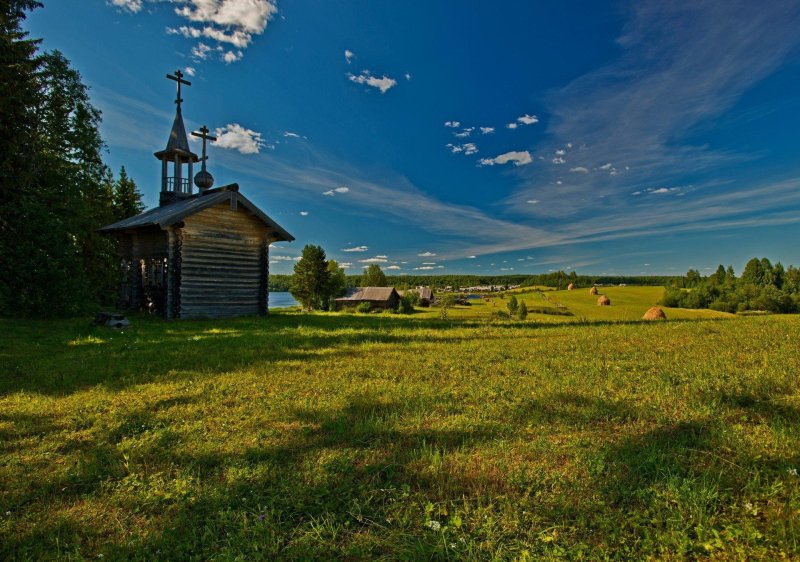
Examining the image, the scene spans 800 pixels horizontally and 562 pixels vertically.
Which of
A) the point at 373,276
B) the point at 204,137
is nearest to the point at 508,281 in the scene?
the point at 373,276

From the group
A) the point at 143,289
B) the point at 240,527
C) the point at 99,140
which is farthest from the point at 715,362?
the point at 99,140

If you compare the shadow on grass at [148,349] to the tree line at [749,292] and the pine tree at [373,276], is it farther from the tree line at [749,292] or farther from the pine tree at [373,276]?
the pine tree at [373,276]

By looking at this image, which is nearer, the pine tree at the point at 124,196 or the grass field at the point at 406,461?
the grass field at the point at 406,461

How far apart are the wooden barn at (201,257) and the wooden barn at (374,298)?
5231 cm

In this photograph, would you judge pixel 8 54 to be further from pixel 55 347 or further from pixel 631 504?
pixel 631 504

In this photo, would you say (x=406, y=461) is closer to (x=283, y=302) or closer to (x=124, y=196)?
(x=124, y=196)

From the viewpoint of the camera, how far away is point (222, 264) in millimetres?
18859

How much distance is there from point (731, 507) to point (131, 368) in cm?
933

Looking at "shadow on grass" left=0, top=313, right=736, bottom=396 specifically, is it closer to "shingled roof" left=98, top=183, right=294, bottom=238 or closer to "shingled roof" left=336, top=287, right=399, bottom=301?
"shingled roof" left=98, top=183, right=294, bottom=238

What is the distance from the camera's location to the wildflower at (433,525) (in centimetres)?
264

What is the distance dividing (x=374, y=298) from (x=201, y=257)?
55646 mm

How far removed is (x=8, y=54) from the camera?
17.7 metres

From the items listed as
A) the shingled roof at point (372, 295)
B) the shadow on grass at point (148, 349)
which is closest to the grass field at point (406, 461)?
the shadow on grass at point (148, 349)

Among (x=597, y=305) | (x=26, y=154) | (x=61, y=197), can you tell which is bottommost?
(x=597, y=305)
